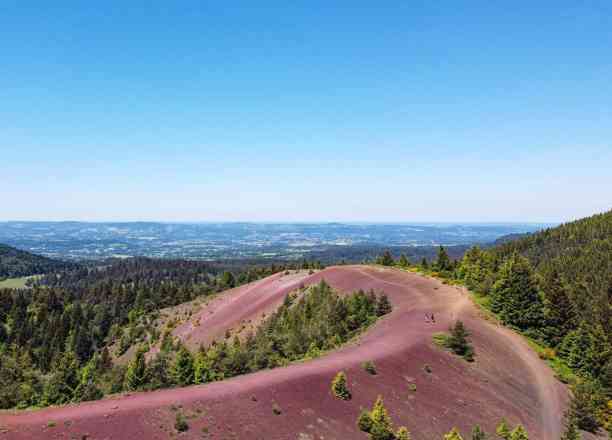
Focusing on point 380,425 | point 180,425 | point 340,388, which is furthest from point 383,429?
point 180,425

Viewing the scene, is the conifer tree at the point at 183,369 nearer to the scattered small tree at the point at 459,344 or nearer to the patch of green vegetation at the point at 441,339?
the patch of green vegetation at the point at 441,339

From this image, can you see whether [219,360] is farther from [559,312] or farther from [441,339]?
[559,312]

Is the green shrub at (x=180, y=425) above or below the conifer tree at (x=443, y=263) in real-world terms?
below

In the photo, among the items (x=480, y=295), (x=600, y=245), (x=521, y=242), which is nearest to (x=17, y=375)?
(x=480, y=295)

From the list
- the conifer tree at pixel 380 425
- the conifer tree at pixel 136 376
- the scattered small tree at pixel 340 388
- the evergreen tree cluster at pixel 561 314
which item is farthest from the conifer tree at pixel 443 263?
the conifer tree at pixel 136 376

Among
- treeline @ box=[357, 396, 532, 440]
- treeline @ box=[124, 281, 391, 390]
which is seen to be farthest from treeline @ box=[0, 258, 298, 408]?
treeline @ box=[357, 396, 532, 440]

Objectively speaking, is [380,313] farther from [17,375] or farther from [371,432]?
[17,375]
